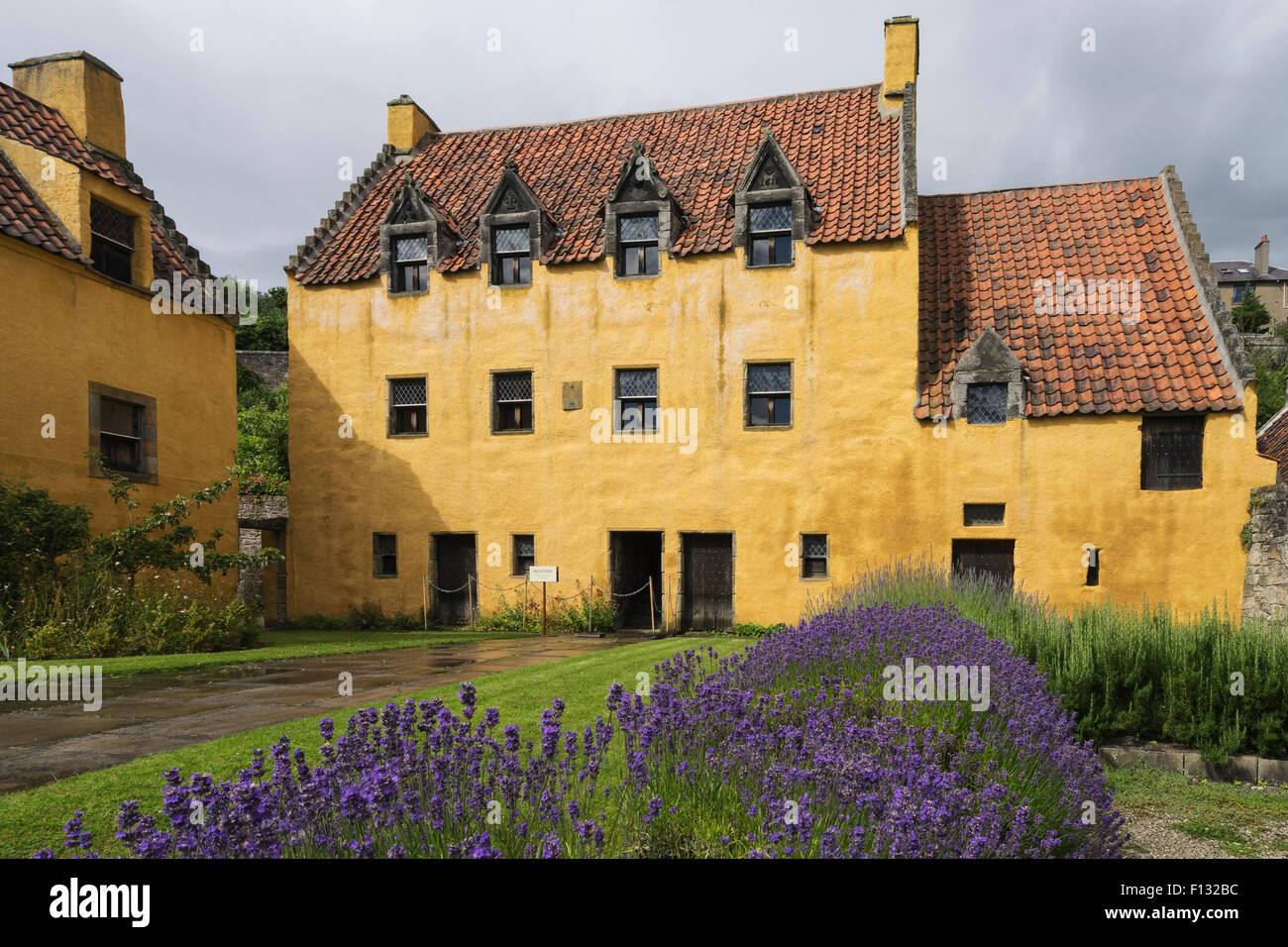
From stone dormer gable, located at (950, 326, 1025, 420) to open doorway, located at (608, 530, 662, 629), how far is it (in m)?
7.26

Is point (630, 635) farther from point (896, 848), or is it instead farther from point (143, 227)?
point (896, 848)

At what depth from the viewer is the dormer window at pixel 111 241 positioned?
14.9m

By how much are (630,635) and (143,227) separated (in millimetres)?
12610

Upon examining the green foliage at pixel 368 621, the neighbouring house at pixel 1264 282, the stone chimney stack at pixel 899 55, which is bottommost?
the green foliage at pixel 368 621

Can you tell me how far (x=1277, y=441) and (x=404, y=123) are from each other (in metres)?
26.6

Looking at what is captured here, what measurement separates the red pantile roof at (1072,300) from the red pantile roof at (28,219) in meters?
16.1

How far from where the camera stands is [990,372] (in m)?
16.7

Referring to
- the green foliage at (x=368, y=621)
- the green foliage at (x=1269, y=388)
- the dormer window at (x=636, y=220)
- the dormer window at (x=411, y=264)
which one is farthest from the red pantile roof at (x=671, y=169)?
the green foliage at (x=1269, y=388)

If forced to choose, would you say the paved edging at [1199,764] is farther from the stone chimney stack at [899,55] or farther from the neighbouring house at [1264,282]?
the neighbouring house at [1264,282]

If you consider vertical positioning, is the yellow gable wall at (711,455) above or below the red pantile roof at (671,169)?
below

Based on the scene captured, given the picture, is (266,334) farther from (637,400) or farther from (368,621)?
(637,400)

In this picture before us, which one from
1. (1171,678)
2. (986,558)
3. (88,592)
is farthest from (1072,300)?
(88,592)

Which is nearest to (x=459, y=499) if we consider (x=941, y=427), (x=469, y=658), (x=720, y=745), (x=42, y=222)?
(x=469, y=658)

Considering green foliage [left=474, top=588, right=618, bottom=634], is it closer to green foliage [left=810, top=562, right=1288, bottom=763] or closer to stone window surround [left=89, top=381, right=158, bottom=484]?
stone window surround [left=89, top=381, right=158, bottom=484]
